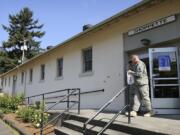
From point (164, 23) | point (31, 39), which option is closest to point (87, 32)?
point (164, 23)

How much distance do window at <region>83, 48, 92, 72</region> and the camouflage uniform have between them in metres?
4.93

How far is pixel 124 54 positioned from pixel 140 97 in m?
2.59

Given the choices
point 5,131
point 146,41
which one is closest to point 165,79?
point 146,41

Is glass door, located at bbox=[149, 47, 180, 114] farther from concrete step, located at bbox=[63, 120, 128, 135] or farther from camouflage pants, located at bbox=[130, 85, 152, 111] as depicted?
concrete step, located at bbox=[63, 120, 128, 135]

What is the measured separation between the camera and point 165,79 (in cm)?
886

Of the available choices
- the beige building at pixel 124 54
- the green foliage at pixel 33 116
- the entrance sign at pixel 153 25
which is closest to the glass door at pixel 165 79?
the beige building at pixel 124 54

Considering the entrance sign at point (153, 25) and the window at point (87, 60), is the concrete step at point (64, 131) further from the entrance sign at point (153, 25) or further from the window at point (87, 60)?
the window at point (87, 60)

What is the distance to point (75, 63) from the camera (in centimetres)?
1455

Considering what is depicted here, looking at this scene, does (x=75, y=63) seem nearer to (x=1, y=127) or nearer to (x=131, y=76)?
(x=1, y=127)

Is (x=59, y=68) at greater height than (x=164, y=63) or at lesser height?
greater

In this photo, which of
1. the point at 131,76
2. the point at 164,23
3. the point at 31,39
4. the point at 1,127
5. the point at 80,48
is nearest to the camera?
the point at 131,76

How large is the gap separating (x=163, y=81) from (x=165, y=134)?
3541mm

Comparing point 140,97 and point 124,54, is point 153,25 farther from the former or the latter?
point 140,97

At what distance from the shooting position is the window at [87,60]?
13.4 meters
